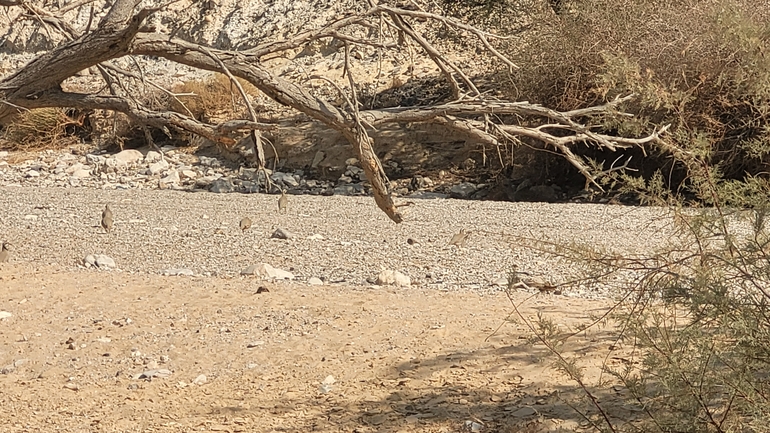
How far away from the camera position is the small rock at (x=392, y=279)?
782cm

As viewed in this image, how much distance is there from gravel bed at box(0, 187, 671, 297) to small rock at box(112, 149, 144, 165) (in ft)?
11.0

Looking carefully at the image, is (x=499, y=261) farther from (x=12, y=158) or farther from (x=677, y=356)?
(x=12, y=158)

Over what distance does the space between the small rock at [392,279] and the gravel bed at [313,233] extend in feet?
0.52

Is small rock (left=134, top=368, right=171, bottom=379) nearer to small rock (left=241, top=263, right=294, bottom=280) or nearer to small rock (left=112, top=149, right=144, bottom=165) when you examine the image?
small rock (left=241, top=263, right=294, bottom=280)

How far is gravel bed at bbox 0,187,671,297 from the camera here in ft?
28.5

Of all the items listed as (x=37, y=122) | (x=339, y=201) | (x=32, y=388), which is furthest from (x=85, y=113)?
(x=32, y=388)

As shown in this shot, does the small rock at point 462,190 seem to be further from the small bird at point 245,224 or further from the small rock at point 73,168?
the small rock at point 73,168

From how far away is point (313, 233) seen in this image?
36.0 feet

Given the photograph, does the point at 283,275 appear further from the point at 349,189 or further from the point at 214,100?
the point at 214,100

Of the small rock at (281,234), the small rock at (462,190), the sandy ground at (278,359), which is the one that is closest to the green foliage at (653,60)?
the small rock at (462,190)

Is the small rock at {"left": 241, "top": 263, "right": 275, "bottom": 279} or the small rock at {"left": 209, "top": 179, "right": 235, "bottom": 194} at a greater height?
the small rock at {"left": 241, "top": 263, "right": 275, "bottom": 279}

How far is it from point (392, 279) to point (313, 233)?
323 cm

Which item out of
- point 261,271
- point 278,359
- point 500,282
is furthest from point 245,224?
point 278,359

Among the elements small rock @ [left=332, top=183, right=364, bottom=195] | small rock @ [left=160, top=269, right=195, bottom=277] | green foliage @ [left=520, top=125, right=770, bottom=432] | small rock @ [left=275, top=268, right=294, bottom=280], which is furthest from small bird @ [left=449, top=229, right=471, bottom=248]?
small rock @ [left=332, top=183, right=364, bottom=195]
